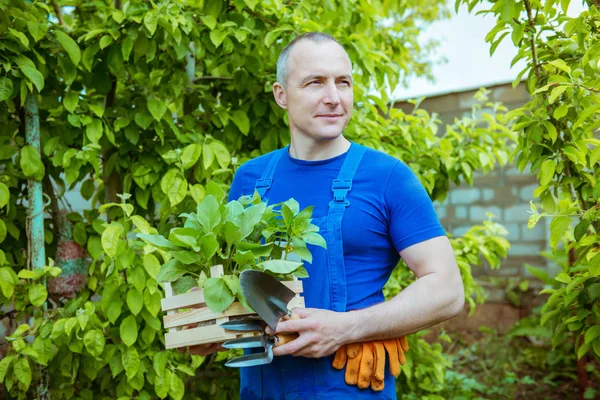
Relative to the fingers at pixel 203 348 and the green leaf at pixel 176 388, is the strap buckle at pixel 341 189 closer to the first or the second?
the fingers at pixel 203 348

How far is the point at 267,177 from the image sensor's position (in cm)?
182

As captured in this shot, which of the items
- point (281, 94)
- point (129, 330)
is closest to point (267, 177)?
point (281, 94)

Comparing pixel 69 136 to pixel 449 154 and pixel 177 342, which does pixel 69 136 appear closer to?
pixel 177 342

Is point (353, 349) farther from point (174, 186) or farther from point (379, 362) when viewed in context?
point (174, 186)

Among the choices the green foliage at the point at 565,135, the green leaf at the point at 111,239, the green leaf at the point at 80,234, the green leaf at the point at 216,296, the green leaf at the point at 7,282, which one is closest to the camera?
the green leaf at the point at 216,296

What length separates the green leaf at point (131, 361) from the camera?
2.26 m

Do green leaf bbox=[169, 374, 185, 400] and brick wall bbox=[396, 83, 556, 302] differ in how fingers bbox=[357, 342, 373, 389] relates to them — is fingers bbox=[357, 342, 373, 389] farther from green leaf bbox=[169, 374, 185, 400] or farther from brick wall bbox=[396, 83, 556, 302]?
brick wall bbox=[396, 83, 556, 302]

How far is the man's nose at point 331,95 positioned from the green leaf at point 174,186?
860 mm

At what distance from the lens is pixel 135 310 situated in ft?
7.18

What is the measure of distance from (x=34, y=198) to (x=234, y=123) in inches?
34.7

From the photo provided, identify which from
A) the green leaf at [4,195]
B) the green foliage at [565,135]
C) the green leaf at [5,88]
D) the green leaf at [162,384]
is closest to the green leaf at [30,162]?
the green leaf at [4,195]

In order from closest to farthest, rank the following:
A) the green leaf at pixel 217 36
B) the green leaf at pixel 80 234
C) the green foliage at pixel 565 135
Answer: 1. the green foliage at pixel 565 135
2. the green leaf at pixel 217 36
3. the green leaf at pixel 80 234

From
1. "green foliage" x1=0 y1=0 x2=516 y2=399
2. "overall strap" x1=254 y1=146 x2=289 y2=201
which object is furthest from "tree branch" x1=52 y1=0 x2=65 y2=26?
"overall strap" x1=254 y1=146 x2=289 y2=201

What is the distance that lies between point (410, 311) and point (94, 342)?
124cm
